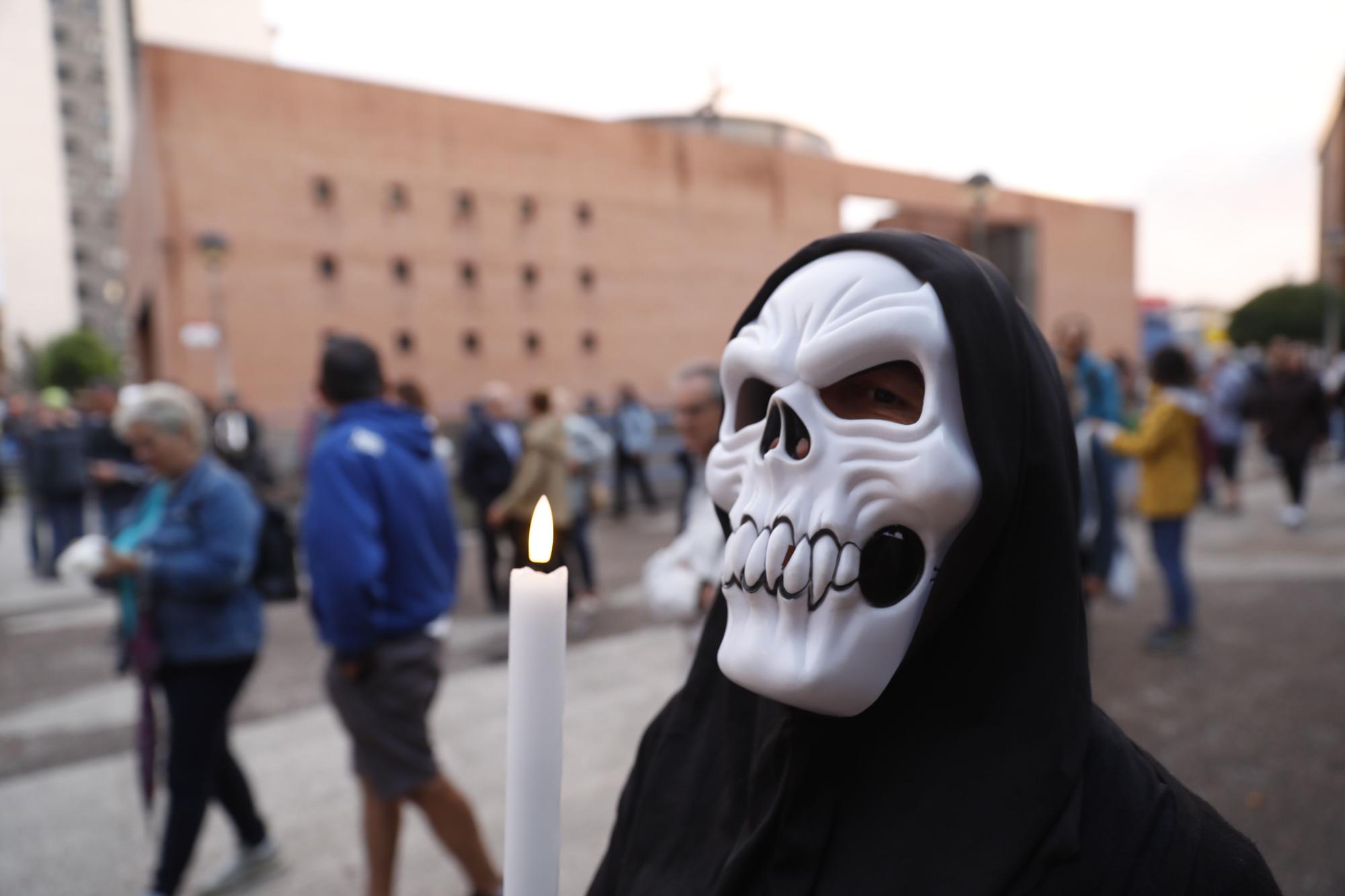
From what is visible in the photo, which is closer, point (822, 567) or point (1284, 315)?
point (822, 567)

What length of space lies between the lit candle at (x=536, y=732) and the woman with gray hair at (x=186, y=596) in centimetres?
265

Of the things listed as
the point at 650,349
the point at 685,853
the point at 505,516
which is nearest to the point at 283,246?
→ the point at 650,349

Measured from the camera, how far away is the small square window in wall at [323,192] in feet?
63.9

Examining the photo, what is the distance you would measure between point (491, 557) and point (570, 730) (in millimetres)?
2694

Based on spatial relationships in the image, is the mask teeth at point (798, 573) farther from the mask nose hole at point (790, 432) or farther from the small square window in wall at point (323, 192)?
the small square window in wall at point (323, 192)

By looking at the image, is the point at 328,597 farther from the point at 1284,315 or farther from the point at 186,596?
the point at 1284,315

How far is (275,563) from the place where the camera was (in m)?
3.28

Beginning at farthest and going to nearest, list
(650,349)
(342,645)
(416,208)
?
(650,349) → (416,208) → (342,645)

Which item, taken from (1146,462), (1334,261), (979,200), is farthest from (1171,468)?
(1334,261)

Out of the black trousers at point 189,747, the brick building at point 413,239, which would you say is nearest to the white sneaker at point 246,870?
the black trousers at point 189,747

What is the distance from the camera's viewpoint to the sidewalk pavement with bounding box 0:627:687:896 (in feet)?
10.9

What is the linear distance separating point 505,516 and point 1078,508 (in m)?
5.26

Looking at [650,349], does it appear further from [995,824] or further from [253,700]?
[995,824]

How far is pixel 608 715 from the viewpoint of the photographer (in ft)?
15.1
